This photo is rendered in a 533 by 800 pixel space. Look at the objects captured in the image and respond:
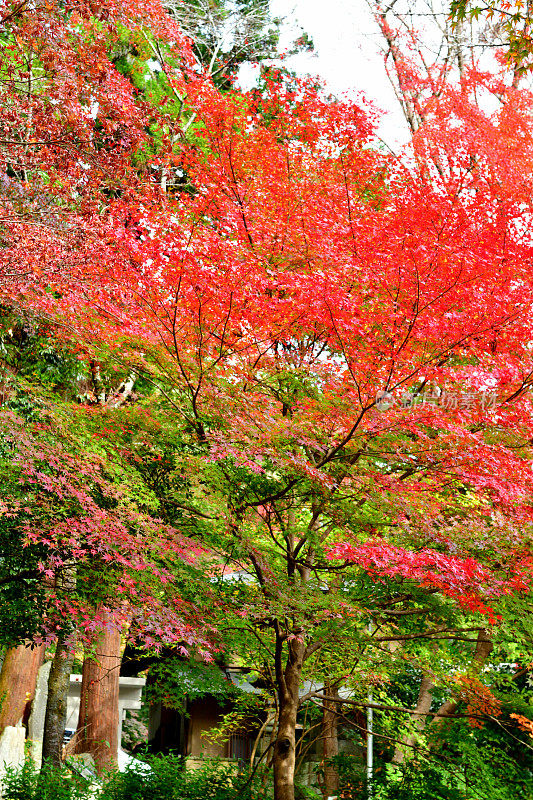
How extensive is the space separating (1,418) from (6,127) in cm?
304

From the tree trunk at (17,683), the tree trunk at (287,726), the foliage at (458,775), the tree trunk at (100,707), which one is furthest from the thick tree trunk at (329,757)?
the tree trunk at (17,683)

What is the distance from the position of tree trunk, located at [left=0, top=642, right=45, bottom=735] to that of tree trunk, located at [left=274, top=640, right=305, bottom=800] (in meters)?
6.45

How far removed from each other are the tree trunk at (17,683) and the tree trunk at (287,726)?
645cm

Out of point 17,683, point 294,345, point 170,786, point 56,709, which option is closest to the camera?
point 294,345

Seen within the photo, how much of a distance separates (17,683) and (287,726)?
23.6 ft

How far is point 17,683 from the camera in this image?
44.0ft

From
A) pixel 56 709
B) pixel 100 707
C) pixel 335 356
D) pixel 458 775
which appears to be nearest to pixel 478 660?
pixel 458 775

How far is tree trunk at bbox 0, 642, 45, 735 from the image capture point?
13117mm

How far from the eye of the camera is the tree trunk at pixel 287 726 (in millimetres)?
8305

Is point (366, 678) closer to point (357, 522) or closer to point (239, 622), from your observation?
point (239, 622)

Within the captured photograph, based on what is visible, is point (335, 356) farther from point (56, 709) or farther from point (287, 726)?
point (56, 709)

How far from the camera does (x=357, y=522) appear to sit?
750cm

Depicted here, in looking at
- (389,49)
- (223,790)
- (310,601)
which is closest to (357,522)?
(310,601)

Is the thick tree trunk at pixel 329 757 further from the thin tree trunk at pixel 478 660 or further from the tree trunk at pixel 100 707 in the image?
the tree trunk at pixel 100 707
